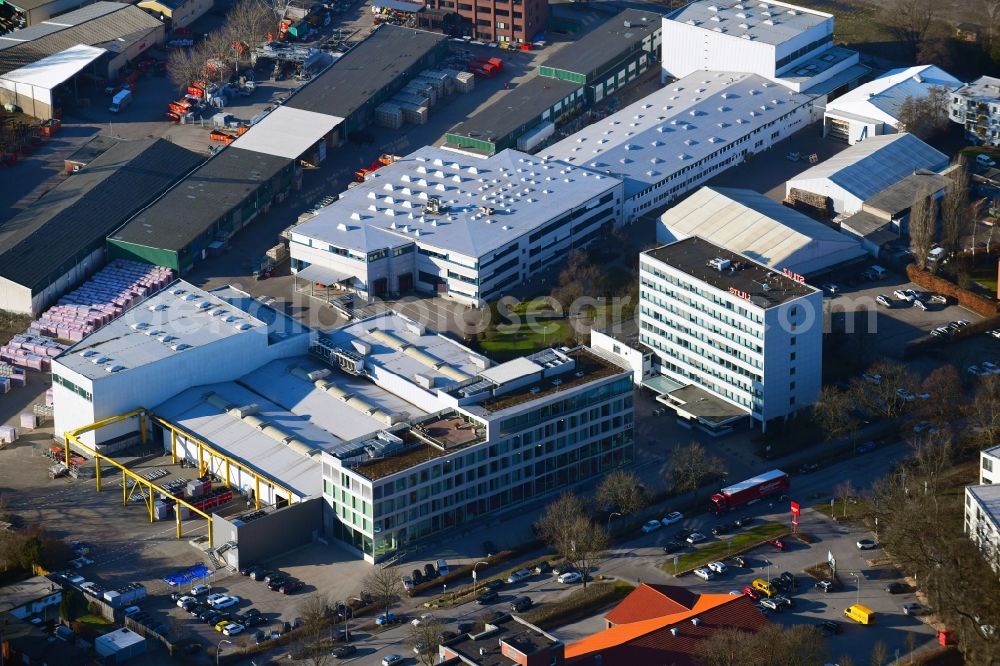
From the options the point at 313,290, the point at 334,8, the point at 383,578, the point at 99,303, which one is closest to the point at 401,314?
the point at 313,290

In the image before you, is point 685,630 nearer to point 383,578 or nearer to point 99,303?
point 383,578

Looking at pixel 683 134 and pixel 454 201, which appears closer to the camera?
pixel 454 201

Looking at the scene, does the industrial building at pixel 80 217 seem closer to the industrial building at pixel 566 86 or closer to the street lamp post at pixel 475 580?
the industrial building at pixel 566 86

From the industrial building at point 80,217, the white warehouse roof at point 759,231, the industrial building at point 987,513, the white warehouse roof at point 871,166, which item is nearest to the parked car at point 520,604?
the industrial building at point 987,513

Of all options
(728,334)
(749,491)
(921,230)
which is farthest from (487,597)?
(921,230)

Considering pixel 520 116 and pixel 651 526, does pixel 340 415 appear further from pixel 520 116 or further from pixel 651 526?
pixel 520 116

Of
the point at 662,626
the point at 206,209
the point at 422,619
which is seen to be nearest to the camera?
the point at 662,626

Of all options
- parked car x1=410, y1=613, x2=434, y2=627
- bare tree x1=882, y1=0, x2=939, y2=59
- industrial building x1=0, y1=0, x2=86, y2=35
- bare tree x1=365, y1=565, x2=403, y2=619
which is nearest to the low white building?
bare tree x1=882, y1=0, x2=939, y2=59
